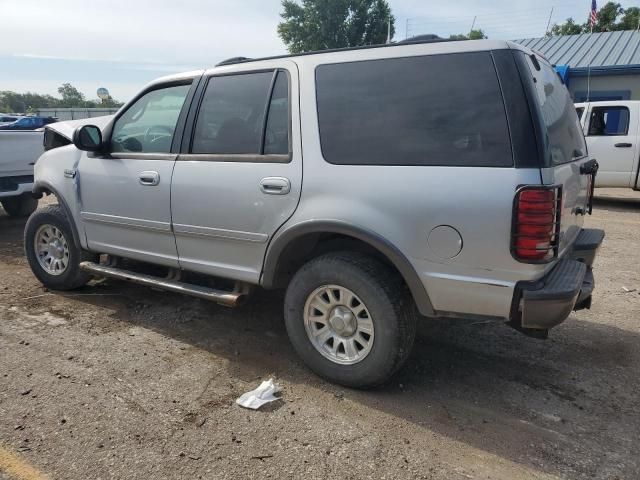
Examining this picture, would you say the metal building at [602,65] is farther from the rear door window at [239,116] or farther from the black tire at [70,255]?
the black tire at [70,255]

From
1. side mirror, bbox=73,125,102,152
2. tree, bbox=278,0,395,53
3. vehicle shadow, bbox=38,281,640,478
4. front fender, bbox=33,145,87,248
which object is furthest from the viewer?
tree, bbox=278,0,395,53

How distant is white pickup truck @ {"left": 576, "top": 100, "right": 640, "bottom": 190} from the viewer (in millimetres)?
9625

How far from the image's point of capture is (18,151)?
7.48 m

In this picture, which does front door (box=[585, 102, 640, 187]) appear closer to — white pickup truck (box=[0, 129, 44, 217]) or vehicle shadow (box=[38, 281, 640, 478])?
vehicle shadow (box=[38, 281, 640, 478])

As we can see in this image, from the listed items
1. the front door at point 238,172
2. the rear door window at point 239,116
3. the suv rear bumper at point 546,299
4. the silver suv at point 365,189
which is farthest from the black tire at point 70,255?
the suv rear bumper at point 546,299

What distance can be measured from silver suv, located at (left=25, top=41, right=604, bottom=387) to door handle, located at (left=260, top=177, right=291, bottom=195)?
0.01 meters

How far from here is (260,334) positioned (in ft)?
13.2

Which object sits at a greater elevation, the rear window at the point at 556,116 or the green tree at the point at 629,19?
the green tree at the point at 629,19

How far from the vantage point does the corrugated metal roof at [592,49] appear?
17.7m

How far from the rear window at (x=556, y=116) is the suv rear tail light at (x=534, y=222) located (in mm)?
226

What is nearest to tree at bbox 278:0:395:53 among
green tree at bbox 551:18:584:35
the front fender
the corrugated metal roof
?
green tree at bbox 551:18:584:35

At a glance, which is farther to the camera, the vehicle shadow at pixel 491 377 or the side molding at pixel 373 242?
the side molding at pixel 373 242

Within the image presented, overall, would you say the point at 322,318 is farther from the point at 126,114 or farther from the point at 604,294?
the point at 604,294

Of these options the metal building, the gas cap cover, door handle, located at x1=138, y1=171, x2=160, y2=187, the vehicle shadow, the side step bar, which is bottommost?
the vehicle shadow
